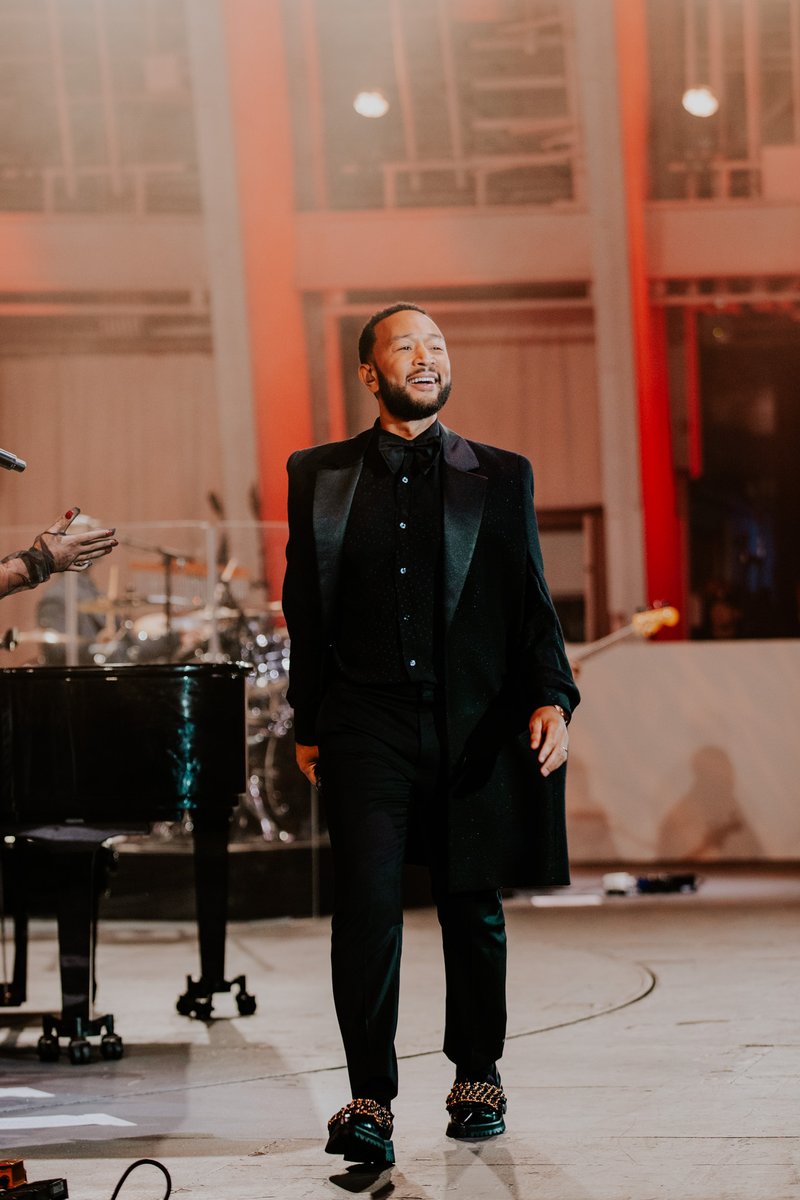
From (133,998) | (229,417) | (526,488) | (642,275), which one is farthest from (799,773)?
(526,488)

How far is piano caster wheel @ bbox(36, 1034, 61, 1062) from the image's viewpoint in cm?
379

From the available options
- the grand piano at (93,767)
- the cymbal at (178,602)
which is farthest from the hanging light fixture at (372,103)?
the grand piano at (93,767)

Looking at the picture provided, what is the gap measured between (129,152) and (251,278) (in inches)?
32.8

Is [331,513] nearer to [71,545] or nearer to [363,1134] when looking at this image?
[71,545]

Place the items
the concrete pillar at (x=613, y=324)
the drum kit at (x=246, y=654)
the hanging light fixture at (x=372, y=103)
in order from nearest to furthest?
the drum kit at (x=246, y=654)
the concrete pillar at (x=613, y=324)
the hanging light fixture at (x=372, y=103)

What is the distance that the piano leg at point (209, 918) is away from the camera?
420 centimetres

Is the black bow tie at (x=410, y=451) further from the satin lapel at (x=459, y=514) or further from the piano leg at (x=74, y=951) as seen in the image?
the piano leg at (x=74, y=951)

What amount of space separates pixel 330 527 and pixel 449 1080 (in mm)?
1262

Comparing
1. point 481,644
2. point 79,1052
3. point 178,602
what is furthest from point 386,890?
point 178,602

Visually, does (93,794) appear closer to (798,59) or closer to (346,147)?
(346,147)

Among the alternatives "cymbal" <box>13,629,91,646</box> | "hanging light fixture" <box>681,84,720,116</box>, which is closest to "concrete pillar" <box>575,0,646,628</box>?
"hanging light fixture" <box>681,84,720,116</box>

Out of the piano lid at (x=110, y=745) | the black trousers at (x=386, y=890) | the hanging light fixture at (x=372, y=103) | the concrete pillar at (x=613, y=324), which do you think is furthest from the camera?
the hanging light fixture at (x=372, y=103)

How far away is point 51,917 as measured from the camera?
21.1ft

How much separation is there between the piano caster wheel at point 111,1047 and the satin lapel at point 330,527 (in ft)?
4.85
